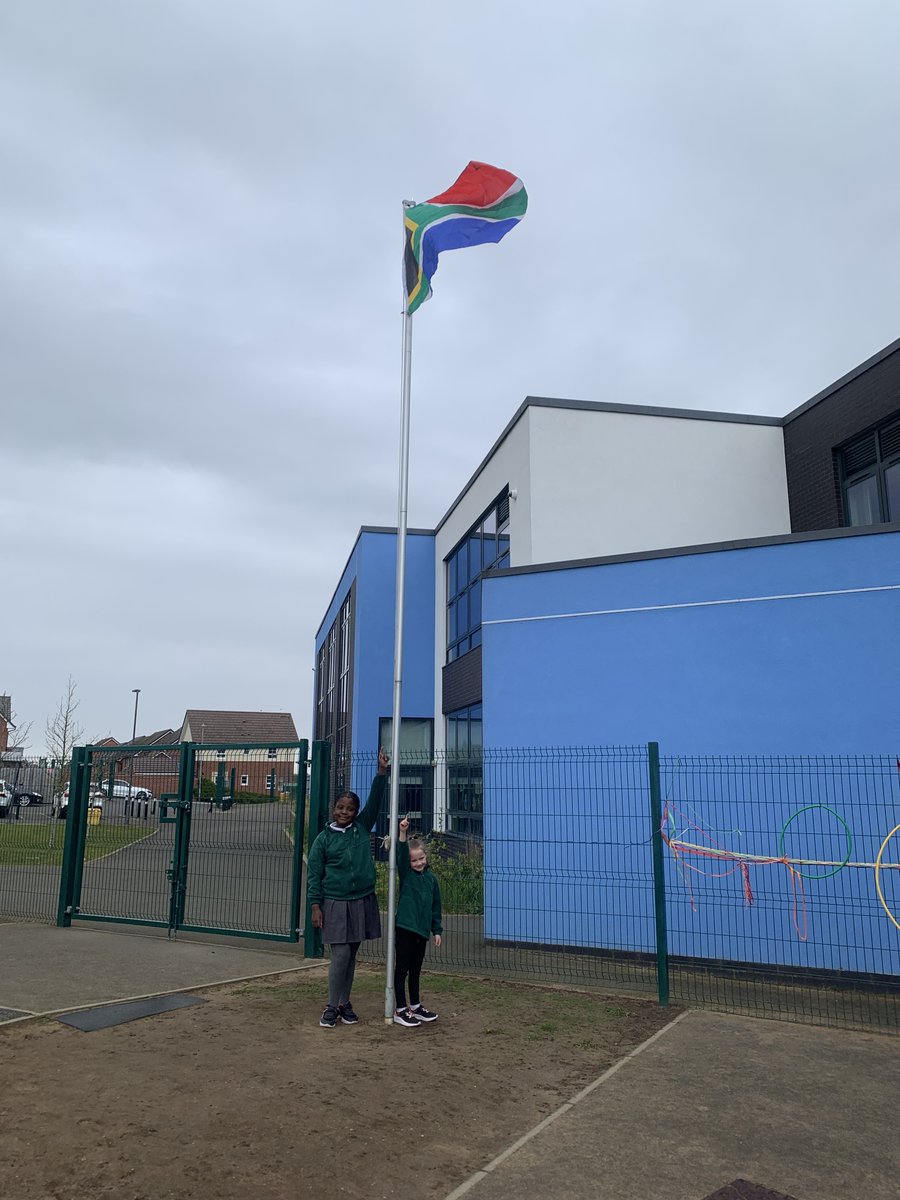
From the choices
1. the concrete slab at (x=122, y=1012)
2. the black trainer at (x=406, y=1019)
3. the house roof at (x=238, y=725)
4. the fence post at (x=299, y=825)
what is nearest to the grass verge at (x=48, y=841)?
the fence post at (x=299, y=825)

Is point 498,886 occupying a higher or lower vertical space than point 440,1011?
higher

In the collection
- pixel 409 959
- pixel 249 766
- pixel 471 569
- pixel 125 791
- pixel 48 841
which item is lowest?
pixel 409 959

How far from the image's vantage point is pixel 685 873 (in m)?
8.68

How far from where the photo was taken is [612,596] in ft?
32.4

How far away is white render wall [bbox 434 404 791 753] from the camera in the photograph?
542 inches

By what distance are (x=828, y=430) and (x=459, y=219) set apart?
8224mm

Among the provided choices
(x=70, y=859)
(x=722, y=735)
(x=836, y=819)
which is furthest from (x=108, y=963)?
(x=836, y=819)

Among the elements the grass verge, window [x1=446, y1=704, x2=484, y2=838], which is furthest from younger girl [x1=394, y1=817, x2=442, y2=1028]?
the grass verge

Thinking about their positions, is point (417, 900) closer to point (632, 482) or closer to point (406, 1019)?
point (406, 1019)

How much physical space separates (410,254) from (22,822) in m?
9.13

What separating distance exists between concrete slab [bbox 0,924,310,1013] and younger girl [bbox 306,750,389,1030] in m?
1.69

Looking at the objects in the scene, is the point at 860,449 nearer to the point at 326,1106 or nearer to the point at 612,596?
the point at 612,596

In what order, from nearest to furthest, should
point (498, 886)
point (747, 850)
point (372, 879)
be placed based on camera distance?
point (372, 879)
point (747, 850)
point (498, 886)

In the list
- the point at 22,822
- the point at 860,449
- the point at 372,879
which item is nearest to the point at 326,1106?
the point at 372,879
